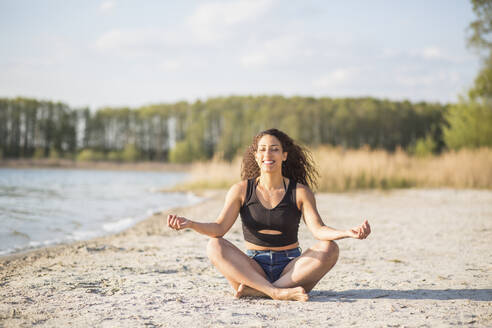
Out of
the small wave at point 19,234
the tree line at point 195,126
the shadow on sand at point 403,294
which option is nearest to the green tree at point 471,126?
the shadow on sand at point 403,294

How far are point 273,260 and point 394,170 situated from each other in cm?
1362

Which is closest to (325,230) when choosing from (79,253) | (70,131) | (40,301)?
(40,301)

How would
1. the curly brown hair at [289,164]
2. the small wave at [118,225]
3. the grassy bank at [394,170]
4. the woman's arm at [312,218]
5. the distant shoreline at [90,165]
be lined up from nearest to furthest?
the woman's arm at [312,218] → the curly brown hair at [289,164] → the small wave at [118,225] → the grassy bank at [394,170] → the distant shoreline at [90,165]

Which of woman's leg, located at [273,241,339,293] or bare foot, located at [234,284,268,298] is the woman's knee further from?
woman's leg, located at [273,241,339,293]

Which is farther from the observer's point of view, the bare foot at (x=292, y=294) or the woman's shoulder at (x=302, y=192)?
the woman's shoulder at (x=302, y=192)

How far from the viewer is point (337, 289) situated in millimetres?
3672

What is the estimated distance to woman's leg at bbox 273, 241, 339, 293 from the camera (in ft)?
10.3

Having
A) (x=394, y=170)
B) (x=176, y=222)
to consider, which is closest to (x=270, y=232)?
(x=176, y=222)

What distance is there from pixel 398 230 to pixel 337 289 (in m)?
3.75

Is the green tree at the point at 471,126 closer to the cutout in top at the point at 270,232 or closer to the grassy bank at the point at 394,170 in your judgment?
the grassy bank at the point at 394,170

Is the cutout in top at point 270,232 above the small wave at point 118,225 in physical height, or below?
above

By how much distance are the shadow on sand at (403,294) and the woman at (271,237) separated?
0.24 m

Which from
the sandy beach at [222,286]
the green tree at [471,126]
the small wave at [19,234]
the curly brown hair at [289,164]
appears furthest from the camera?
the green tree at [471,126]

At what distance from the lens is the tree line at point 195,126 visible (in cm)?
5800
